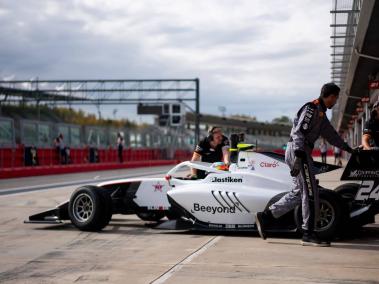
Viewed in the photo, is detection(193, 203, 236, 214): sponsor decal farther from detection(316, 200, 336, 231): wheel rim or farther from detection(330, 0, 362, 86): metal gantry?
detection(330, 0, 362, 86): metal gantry

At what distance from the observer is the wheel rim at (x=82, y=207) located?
8.45m

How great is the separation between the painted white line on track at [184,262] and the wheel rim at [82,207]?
1.81m

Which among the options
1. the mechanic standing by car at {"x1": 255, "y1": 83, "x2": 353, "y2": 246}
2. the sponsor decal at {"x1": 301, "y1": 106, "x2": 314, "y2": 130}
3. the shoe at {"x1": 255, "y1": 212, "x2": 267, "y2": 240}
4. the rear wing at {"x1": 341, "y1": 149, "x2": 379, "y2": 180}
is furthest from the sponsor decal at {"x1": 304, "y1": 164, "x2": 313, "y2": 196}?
the rear wing at {"x1": 341, "y1": 149, "x2": 379, "y2": 180}

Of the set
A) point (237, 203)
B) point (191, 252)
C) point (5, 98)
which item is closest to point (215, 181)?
point (237, 203)

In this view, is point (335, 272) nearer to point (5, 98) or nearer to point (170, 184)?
point (170, 184)

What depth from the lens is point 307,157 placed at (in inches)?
277

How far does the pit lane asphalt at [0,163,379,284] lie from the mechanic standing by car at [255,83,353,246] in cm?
32

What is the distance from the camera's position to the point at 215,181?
8.08m

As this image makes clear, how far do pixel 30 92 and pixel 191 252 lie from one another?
48.6 m

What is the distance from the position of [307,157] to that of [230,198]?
1236mm

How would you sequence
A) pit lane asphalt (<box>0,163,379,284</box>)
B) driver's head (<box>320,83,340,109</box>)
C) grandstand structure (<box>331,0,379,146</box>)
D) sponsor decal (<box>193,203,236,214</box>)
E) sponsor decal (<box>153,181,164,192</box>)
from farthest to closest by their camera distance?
grandstand structure (<box>331,0,379,146</box>)
sponsor decal (<box>153,181,164,192</box>)
sponsor decal (<box>193,203,236,214</box>)
driver's head (<box>320,83,340,109</box>)
pit lane asphalt (<box>0,163,379,284</box>)

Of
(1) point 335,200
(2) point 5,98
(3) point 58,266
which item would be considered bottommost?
(3) point 58,266

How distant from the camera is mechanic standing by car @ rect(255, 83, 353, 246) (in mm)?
7016

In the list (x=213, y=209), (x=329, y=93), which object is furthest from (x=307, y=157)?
(x=213, y=209)
